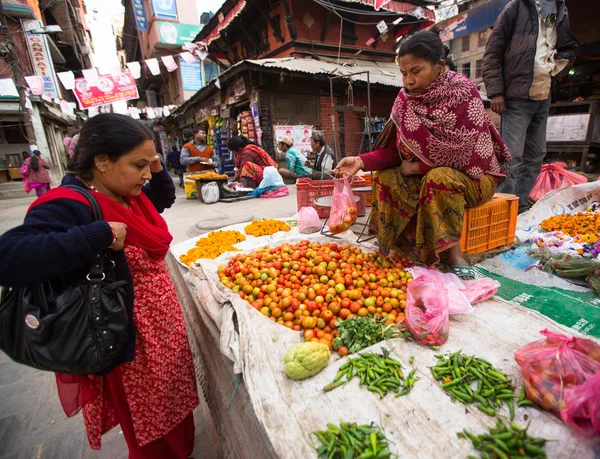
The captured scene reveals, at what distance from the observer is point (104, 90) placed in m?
14.8

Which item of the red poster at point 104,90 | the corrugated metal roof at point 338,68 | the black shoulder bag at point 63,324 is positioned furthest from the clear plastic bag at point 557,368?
the red poster at point 104,90

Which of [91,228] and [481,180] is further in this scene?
[481,180]

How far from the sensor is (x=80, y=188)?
135cm

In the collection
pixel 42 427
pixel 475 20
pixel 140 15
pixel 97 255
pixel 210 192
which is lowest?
pixel 42 427

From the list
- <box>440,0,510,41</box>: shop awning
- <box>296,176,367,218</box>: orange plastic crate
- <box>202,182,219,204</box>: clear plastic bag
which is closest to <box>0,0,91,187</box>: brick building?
<box>202,182,219,204</box>: clear plastic bag

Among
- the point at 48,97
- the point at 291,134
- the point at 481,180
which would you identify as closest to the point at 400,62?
the point at 481,180

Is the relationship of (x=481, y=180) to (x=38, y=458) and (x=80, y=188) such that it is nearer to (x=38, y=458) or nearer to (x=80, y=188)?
(x=80, y=188)

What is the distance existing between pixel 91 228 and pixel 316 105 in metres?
11.6

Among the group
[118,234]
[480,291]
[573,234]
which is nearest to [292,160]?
[573,234]

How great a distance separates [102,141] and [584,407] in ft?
6.82

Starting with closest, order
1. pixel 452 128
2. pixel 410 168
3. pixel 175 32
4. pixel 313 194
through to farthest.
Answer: pixel 452 128 < pixel 410 168 < pixel 313 194 < pixel 175 32

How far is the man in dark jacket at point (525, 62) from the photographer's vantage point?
3.45 m

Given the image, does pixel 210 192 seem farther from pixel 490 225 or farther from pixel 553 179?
pixel 553 179

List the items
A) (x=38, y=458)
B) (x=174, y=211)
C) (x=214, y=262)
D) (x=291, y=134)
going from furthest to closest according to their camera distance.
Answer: (x=291, y=134) → (x=174, y=211) → (x=214, y=262) → (x=38, y=458)
